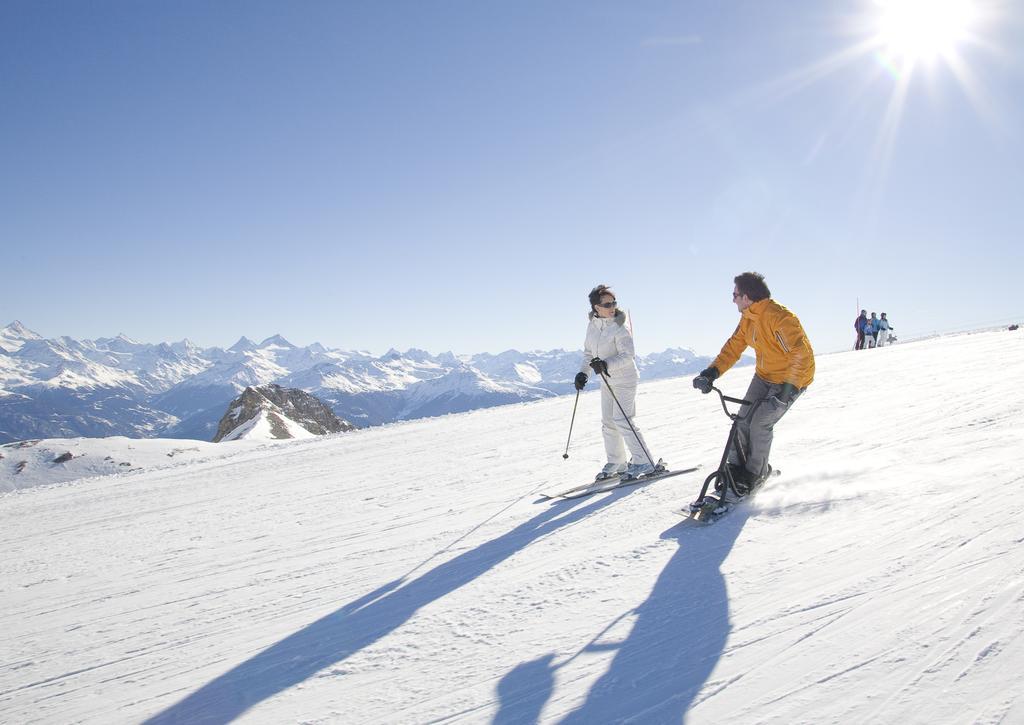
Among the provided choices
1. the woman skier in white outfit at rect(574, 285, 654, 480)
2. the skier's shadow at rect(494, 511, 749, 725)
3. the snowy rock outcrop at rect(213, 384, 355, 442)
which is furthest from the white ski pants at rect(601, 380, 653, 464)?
the snowy rock outcrop at rect(213, 384, 355, 442)

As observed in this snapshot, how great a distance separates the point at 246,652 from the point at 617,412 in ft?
15.5

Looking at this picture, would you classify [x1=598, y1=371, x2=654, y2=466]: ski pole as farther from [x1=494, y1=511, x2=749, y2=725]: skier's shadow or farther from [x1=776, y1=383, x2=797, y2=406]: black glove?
[x1=494, y1=511, x2=749, y2=725]: skier's shadow

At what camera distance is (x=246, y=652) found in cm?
341

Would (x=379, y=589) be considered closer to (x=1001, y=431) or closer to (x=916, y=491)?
(x=916, y=491)

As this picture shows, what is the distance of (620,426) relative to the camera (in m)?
6.80

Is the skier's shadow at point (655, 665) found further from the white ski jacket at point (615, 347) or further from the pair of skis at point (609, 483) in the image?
the white ski jacket at point (615, 347)

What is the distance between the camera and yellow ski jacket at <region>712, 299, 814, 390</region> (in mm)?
5074

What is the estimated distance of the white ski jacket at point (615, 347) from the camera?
6.90 metres

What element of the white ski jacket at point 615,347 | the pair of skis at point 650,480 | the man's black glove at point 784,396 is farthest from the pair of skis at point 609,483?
the man's black glove at point 784,396

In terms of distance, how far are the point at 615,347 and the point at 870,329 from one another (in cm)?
3049

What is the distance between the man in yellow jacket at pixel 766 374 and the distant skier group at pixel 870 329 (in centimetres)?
3006

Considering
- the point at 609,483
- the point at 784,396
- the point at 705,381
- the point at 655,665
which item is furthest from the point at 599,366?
the point at 655,665

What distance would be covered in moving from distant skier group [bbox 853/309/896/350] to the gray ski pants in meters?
30.2

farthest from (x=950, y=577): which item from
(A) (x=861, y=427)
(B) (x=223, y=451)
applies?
(B) (x=223, y=451)
